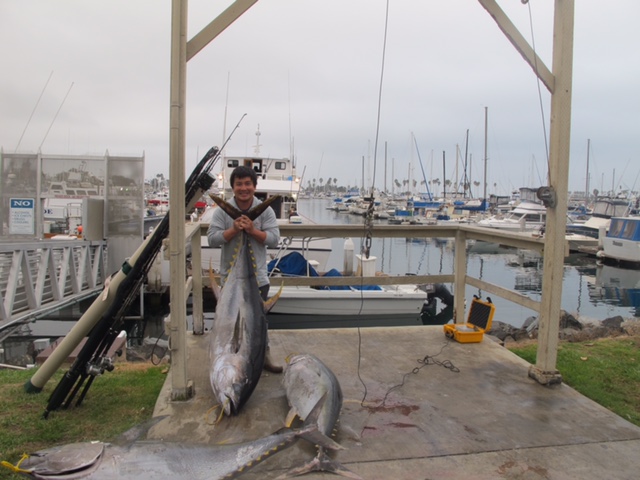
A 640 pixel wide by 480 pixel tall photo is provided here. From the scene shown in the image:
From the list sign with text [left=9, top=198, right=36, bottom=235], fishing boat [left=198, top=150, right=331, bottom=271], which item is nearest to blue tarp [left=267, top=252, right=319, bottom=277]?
fishing boat [left=198, top=150, right=331, bottom=271]

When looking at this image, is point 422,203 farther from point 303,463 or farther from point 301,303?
point 303,463

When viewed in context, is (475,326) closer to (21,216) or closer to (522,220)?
(21,216)

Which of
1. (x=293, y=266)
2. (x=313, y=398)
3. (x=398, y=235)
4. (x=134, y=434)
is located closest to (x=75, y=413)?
(x=134, y=434)

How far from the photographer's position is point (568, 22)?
360 cm

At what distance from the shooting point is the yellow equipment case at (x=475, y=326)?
16.1 ft

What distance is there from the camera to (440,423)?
3152mm

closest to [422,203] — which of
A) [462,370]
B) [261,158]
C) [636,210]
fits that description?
[636,210]

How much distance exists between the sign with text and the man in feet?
28.5

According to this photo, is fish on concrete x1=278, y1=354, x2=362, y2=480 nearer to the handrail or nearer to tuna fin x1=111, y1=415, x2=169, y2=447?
tuna fin x1=111, y1=415, x2=169, y2=447

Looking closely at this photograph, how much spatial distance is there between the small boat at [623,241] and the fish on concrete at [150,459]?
96.8 ft

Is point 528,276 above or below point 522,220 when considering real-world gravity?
below

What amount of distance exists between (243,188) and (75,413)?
1.95 m

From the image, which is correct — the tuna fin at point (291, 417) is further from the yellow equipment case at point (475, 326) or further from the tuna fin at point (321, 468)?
the yellow equipment case at point (475, 326)

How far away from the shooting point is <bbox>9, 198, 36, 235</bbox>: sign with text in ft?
34.6
